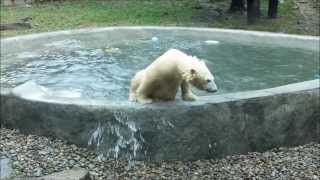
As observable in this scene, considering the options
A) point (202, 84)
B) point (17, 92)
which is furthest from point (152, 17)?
point (202, 84)

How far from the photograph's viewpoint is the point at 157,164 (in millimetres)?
5633

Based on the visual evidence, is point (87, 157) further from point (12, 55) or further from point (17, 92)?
point (12, 55)

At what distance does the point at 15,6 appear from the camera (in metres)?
17.8

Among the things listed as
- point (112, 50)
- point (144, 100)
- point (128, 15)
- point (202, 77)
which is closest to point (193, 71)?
point (202, 77)


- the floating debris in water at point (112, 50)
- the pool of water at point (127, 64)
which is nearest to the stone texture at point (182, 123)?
the pool of water at point (127, 64)

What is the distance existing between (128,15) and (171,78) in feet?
31.4

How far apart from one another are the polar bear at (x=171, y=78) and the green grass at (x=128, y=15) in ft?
23.3

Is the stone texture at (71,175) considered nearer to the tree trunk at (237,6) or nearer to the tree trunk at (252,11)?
the tree trunk at (252,11)

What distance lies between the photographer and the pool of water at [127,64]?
25.1 feet

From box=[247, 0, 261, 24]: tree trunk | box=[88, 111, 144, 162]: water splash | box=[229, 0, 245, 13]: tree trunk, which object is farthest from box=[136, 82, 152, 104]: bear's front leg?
box=[229, 0, 245, 13]: tree trunk

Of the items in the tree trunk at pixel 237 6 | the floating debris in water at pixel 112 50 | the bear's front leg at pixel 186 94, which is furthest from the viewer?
the tree trunk at pixel 237 6

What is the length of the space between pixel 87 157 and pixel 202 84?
57.2 inches

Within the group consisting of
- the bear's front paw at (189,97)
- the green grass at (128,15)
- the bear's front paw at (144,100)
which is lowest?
the green grass at (128,15)

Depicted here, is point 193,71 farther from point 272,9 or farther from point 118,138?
point 272,9
